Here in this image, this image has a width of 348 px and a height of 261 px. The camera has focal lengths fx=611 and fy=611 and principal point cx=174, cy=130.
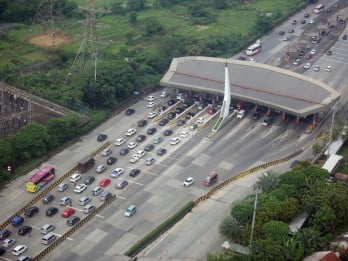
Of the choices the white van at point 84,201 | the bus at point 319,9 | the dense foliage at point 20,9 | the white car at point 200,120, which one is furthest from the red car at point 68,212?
the bus at point 319,9

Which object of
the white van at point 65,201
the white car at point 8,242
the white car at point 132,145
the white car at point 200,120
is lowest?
the white car at point 8,242

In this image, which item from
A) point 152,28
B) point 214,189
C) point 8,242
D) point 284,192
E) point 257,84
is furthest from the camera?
point 152,28

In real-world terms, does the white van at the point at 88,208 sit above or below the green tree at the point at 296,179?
below

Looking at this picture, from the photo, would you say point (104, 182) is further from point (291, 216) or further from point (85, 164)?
point (291, 216)

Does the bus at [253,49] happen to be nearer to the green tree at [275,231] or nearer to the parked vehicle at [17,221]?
the green tree at [275,231]

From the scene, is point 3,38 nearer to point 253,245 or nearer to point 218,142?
point 218,142

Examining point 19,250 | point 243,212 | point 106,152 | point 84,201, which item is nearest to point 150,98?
point 106,152
